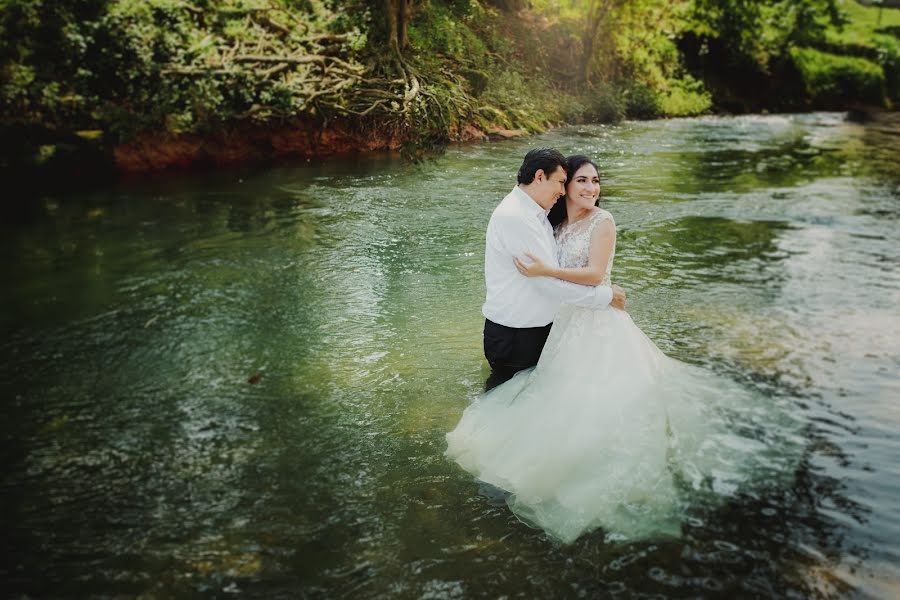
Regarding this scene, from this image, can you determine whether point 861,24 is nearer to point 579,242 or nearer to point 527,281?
point 579,242

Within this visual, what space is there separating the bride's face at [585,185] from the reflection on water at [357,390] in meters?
1.74

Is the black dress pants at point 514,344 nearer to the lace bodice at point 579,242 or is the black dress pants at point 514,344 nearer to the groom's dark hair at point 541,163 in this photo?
the lace bodice at point 579,242

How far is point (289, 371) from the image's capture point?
17.7 feet

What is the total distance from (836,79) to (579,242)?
107 feet

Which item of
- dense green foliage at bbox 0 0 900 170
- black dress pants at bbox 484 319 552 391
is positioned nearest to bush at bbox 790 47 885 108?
dense green foliage at bbox 0 0 900 170

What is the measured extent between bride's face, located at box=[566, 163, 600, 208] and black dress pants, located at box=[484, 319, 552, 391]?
2.74 ft

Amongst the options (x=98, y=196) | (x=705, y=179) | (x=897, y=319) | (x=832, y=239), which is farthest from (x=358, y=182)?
(x=897, y=319)

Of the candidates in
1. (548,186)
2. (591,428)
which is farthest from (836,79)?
(591,428)

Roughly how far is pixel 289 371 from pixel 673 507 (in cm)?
318

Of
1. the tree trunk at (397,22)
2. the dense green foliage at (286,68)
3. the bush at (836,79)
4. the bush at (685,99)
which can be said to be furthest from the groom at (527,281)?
the bush at (836,79)

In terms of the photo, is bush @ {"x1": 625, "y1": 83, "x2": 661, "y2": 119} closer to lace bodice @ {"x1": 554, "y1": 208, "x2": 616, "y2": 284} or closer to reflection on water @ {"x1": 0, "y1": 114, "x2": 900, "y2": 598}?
reflection on water @ {"x1": 0, "y1": 114, "x2": 900, "y2": 598}

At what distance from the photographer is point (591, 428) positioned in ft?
12.4

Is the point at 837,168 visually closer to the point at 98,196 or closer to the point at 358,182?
the point at 358,182

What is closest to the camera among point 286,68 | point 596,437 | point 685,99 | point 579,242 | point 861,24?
point 596,437
